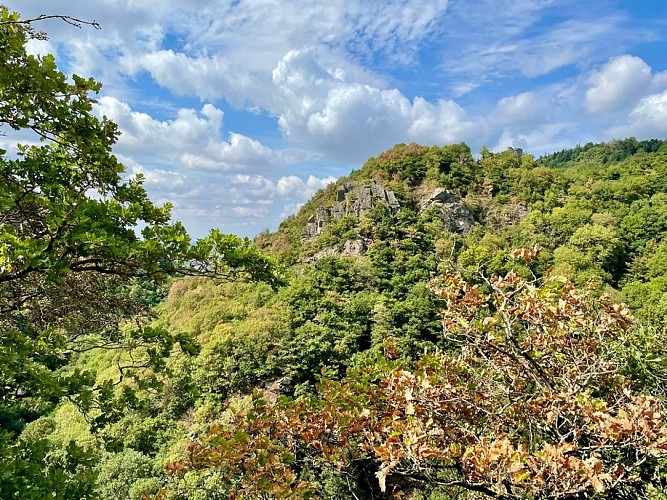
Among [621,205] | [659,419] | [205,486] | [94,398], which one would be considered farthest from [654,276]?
[94,398]

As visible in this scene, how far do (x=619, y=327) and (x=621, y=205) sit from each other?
52697 millimetres

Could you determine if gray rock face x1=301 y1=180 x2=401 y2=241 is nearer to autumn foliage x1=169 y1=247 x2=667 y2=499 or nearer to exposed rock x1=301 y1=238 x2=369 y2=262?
exposed rock x1=301 y1=238 x2=369 y2=262

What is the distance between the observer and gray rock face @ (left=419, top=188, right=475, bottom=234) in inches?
1721

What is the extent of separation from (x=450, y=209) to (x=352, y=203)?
10925 mm

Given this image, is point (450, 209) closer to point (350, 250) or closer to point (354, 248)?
point (354, 248)

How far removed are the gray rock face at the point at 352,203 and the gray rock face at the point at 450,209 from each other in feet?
12.1

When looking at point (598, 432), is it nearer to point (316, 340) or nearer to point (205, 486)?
point (205, 486)

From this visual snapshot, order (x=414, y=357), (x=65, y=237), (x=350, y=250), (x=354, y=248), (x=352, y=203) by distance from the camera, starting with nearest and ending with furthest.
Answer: (x=65, y=237), (x=414, y=357), (x=354, y=248), (x=350, y=250), (x=352, y=203)

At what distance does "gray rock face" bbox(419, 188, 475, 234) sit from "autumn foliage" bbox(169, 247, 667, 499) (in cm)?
4046

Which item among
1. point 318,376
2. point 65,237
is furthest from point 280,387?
point 65,237

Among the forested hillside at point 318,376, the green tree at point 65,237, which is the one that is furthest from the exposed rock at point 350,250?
the green tree at point 65,237

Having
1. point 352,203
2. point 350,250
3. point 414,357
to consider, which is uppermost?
point 352,203

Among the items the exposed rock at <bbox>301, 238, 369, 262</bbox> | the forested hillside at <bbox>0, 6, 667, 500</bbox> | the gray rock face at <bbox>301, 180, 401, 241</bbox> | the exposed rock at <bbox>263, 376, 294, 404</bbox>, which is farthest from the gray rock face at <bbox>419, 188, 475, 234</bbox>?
the forested hillside at <bbox>0, 6, 667, 500</bbox>

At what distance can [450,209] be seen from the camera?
44.4m
